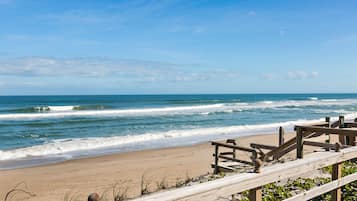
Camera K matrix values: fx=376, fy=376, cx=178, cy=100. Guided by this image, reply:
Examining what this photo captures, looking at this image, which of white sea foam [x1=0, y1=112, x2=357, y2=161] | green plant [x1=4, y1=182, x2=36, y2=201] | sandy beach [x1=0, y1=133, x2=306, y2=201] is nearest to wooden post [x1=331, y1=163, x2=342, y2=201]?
sandy beach [x1=0, y1=133, x2=306, y2=201]

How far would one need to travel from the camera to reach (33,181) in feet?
35.4

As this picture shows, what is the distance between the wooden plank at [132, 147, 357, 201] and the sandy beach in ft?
18.6

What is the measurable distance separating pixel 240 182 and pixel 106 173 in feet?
31.0

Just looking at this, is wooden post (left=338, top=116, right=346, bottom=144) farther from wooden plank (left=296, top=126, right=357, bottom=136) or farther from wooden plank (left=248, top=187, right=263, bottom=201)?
wooden plank (left=248, top=187, right=263, bottom=201)

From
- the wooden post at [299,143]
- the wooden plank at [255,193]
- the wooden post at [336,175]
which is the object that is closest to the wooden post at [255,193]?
the wooden plank at [255,193]

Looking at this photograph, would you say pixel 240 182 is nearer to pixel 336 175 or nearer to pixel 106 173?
pixel 336 175

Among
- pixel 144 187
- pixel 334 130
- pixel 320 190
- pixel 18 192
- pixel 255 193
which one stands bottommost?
pixel 18 192

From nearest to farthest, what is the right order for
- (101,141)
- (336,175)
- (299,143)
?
(336,175)
(299,143)
(101,141)

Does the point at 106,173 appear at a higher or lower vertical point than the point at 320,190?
lower

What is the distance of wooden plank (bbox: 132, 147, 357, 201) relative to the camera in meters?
2.32

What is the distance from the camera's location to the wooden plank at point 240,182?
2.32 m

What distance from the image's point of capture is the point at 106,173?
1163cm

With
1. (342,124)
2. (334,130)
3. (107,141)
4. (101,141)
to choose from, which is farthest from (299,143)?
(101,141)

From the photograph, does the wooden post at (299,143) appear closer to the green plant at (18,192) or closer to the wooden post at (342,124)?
the wooden post at (342,124)
